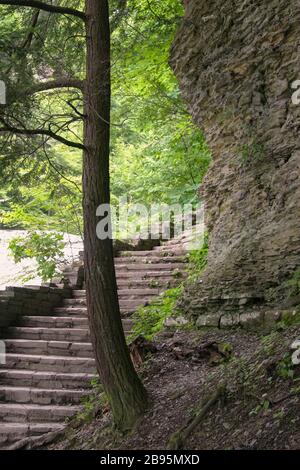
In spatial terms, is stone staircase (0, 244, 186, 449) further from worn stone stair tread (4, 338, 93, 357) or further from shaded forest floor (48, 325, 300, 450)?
shaded forest floor (48, 325, 300, 450)

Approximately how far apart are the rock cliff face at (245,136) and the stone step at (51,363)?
2.07 meters

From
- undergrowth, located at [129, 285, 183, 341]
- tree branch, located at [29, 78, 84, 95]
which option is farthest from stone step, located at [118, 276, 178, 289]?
tree branch, located at [29, 78, 84, 95]

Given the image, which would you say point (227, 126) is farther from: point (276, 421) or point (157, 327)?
point (276, 421)

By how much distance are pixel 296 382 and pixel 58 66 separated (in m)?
5.08

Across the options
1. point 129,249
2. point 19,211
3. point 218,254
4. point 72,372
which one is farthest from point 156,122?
point 72,372

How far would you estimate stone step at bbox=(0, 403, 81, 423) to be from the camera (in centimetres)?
776

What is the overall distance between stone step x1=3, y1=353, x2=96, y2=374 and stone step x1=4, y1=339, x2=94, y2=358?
199mm

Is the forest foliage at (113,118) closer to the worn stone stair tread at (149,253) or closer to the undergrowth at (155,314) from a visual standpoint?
the worn stone stair tread at (149,253)

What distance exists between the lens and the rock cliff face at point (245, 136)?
7629 millimetres

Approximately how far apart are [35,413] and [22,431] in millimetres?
434

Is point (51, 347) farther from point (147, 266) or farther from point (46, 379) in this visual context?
point (147, 266)

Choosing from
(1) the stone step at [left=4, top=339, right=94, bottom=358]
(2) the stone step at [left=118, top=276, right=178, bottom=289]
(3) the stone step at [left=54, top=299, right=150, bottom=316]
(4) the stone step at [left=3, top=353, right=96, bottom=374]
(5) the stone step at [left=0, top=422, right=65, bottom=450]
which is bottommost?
(5) the stone step at [left=0, top=422, right=65, bottom=450]

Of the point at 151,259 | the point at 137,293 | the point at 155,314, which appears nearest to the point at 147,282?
the point at 137,293

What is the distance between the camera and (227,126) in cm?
875
